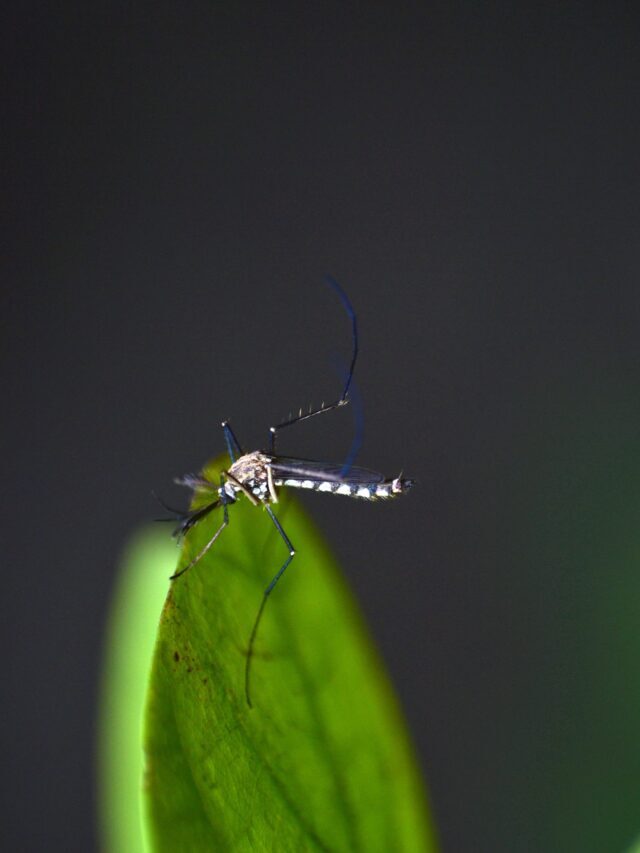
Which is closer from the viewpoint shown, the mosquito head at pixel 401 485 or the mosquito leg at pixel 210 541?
the mosquito leg at pixel 210 541

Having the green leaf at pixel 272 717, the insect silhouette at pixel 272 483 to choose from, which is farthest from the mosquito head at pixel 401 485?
the green leaf at pixel 272 717

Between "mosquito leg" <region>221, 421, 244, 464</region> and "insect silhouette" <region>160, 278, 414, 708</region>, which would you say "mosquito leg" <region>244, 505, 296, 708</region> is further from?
"mosquito leg" <region>221, 421, 244, 464</region>

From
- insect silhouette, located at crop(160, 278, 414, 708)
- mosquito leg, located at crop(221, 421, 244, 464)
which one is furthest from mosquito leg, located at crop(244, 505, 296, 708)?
mosquito leg, located at crop(221, 421, 244, 464)

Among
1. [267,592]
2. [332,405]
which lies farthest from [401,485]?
[267,592]

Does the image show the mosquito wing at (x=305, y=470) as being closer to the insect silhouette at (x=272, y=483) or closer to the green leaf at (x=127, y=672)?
the insect silhouette at (x=272, y=483)

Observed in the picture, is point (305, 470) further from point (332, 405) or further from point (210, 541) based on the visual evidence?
point (210, 541)

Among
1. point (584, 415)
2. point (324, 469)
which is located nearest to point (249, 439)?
point (584, 415)

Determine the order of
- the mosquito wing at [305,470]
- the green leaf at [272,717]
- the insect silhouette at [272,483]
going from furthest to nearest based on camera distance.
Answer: the mosquito wing at [305,470]
the insect silhouette at [272,483]
the green leaf at [272,717]

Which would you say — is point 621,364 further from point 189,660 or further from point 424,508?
point 189,660
